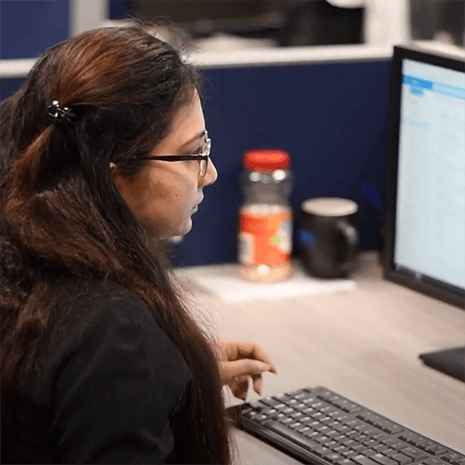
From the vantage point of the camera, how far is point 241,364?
4.59 ft

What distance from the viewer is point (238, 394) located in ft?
4.72

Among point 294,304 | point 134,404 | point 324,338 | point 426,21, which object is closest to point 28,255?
point 134,404

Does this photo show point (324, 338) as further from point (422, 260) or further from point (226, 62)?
point (226, 62)

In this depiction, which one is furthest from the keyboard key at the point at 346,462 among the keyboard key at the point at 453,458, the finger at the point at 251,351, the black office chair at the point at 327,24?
the black office chair at the point at 327,24

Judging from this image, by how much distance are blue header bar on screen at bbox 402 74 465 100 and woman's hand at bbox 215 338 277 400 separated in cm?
47

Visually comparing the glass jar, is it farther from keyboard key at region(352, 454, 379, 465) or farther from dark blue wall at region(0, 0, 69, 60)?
dark blue wall at region(0, 0, 69, 60)

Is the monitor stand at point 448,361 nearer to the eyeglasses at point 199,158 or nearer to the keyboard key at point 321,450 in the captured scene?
the keyboard key at point 321,450

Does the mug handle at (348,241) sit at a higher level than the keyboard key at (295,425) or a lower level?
higher

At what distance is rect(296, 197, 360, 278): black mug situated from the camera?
6.37 feet

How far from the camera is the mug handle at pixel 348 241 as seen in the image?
1.94 meters

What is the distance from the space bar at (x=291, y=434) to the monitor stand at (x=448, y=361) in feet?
1.05

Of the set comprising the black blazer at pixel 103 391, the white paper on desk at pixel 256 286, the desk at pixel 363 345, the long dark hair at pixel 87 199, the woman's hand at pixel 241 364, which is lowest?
the desk at pixel 363 345

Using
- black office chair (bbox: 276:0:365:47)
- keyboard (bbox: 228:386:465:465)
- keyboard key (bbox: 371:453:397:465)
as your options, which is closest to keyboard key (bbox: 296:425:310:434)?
keyboard (bbox: 228:386:465:465)

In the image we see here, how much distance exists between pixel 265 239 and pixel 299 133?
0.74ft
